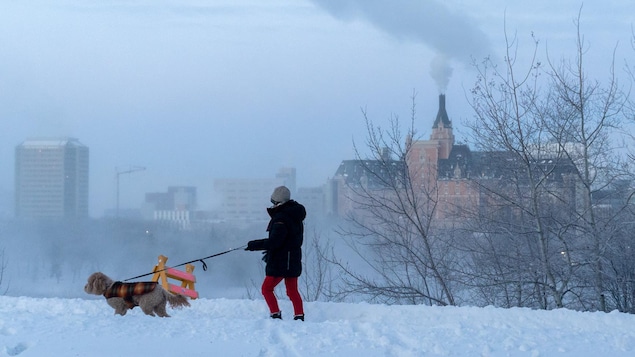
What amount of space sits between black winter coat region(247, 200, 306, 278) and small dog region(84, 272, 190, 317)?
127 cm

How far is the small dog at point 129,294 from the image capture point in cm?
932

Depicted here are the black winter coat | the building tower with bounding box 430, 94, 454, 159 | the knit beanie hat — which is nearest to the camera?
the black winter coat

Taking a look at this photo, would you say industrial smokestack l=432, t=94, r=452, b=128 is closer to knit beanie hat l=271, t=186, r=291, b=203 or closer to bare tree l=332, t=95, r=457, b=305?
bare tree l=332, t=95, r=457, b=305

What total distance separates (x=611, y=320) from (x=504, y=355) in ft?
9.14

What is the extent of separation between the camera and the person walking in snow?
9.59m

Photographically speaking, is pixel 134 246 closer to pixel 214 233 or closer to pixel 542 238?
pixel 214 233

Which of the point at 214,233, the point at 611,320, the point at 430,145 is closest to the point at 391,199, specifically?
the point at 611,320

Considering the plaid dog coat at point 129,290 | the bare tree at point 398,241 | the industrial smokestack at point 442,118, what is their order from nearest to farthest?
1. the plaid dog coat at point 129,290
2. the bare tree at point 398,241
3. the industrial smokestack at point 442,118

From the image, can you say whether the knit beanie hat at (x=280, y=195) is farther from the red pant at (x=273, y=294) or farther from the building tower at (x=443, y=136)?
the building tower at (x=443, y=136)

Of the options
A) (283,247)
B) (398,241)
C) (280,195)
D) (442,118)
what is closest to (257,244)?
(283,247)

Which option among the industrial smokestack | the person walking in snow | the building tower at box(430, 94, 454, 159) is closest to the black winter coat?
the person walking in snow

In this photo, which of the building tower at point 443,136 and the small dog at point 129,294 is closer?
the small dog at point 129,294

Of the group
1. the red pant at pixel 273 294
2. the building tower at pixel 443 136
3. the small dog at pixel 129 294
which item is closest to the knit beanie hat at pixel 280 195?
the red pant at pixel 273 294

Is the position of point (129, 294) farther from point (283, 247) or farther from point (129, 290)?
point (283, 247)
